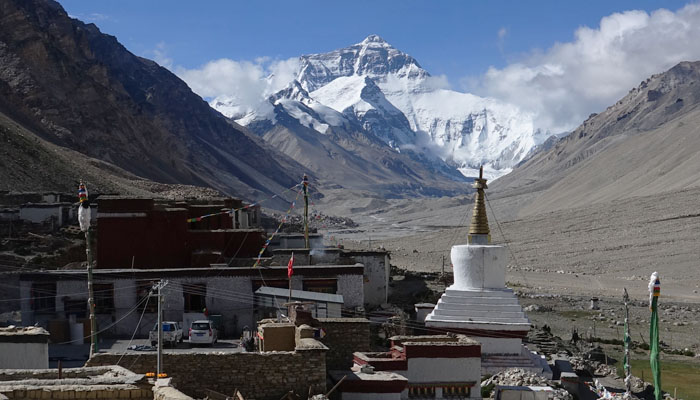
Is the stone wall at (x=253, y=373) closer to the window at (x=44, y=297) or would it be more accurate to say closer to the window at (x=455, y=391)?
Result: the window at (x=455, y=391)

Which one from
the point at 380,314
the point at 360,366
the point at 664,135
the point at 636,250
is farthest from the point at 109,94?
the point at 360,366

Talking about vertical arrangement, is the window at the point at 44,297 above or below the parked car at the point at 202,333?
above

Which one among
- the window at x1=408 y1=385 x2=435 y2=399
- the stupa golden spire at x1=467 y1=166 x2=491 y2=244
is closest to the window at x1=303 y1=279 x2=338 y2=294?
the stupa golden spire at x1=467 y1=166 x2=491 y2=244

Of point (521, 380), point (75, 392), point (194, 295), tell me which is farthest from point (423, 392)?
point (194, 295)

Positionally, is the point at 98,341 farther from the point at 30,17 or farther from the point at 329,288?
the point at 30,17

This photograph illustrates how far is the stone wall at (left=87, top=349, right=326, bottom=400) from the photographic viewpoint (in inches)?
516

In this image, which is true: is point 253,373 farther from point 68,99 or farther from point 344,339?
point 68,99

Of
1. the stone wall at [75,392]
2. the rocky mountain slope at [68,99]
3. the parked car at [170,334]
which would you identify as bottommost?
the parked car at [170,334]

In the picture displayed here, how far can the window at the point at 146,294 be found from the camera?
22.6 meters

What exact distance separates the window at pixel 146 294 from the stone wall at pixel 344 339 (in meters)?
7.23

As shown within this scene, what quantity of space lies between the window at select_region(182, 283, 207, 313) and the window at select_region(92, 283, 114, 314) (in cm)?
181

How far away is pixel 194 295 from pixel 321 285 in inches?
135

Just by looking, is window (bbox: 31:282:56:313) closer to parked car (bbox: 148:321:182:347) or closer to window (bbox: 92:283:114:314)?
window (bbox: 92:283:114:314)

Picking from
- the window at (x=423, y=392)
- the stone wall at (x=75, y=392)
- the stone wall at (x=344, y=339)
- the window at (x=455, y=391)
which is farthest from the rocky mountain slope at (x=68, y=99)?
the stone wall at (x=75, y=392)
